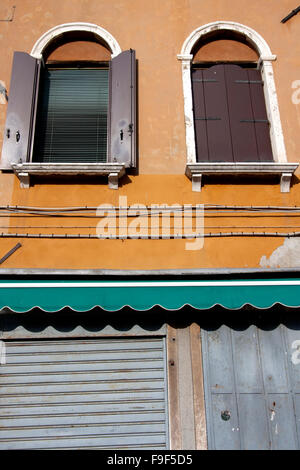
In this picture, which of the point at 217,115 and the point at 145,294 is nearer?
the point at 145,294

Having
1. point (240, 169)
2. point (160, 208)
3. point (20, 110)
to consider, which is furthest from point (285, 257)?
point (20, 110)

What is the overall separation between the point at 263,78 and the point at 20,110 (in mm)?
3836

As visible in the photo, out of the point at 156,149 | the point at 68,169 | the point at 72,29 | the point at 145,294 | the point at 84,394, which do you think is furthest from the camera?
the point at 72,29

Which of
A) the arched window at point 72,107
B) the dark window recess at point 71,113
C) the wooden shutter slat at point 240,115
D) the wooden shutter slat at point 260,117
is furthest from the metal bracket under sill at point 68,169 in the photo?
the wooden shutter slat at point 260,117

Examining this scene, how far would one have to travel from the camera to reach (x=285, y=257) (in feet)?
17.5

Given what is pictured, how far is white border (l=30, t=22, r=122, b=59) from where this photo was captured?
6340 millimetres

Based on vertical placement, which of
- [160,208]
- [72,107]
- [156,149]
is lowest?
[160,208]

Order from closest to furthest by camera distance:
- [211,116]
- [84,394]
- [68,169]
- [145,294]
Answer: [145,294] < [84,394] < [68,169] < [211,116]

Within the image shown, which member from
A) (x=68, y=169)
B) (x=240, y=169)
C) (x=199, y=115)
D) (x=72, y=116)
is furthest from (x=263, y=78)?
(x=68, y=169)

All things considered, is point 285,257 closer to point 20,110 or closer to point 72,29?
point 20,110

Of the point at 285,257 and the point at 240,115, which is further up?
the point at 240,115

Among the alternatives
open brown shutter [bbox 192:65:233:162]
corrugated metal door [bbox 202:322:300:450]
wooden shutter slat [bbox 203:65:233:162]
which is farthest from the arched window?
corrugated metal door [bbox 202:322:300:450]

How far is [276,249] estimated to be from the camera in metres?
5.39

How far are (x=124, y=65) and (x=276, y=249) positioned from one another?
3.60 m
